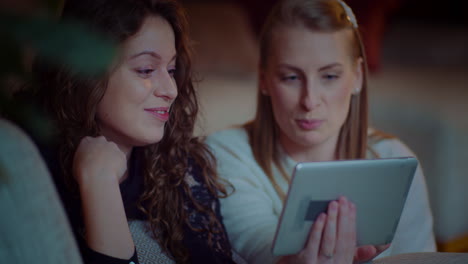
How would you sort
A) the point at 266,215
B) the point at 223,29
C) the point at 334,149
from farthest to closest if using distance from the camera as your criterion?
the point at 223,29
the point at 334,149
the point at 266,215

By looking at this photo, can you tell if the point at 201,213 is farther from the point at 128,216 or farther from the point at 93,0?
the point at 93,0

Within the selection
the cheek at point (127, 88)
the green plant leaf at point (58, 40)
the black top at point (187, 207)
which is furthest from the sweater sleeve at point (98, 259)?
the green plant leaf at point (58, 40)

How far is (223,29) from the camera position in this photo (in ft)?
10.2

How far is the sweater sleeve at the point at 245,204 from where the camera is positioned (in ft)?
3.88

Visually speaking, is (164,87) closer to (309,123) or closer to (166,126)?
(166,126)

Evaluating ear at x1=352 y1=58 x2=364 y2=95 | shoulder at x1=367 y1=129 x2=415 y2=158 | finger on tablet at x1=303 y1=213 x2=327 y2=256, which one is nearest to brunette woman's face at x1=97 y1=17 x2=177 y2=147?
finger on tablet at x1=303 y1=213 x2=327 y2=256

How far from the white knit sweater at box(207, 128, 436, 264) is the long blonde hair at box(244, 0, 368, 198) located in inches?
1.0

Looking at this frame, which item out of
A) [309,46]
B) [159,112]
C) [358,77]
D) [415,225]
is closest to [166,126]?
[159,112]

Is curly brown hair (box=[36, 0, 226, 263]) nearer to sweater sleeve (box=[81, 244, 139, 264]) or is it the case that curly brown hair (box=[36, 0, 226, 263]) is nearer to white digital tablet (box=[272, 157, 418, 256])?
sweater sleeve (box=[81, 244, 139, 264])

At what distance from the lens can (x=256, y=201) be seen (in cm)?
127

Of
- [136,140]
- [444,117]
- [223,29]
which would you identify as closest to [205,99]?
[223,29]

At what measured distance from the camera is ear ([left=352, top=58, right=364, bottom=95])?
1.34 m

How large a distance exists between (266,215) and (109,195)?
47 cm

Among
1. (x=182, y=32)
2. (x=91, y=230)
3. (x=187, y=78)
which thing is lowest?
(x=91, y=230)
